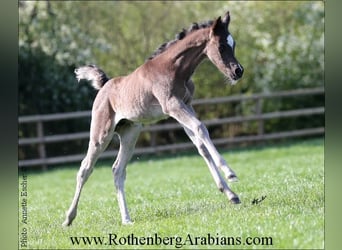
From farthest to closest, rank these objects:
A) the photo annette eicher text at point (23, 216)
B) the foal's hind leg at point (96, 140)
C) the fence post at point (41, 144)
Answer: the fence post at point (41, 144) < the foal's hind leg at point (96, 140) < the photo annette eicher text at point (23, 216)

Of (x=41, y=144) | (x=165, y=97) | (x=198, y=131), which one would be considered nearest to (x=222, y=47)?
(x=165, y=97)

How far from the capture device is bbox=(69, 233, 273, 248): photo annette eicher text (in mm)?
5927

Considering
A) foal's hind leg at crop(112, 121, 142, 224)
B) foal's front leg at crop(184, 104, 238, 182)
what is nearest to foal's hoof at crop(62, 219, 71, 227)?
foal's hind leg at crop(112, 121, 142, 224)

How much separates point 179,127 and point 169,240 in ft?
39.0

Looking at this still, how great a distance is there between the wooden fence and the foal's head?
1016 centimetres

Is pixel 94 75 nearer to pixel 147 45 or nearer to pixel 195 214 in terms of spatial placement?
pixel 195 214

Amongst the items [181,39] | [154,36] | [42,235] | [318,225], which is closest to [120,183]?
[42,235]

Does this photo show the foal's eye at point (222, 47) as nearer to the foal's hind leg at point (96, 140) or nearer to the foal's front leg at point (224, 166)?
the foal's front leg at point (224, 166)

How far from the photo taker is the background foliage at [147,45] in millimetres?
18391

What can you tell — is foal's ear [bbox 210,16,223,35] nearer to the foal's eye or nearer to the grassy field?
the foal's eye

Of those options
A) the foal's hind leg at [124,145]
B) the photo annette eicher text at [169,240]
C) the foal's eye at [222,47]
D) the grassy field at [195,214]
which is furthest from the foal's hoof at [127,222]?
the foal's eye at [222,47]

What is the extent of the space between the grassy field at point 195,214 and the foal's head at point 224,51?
1.38 metres
